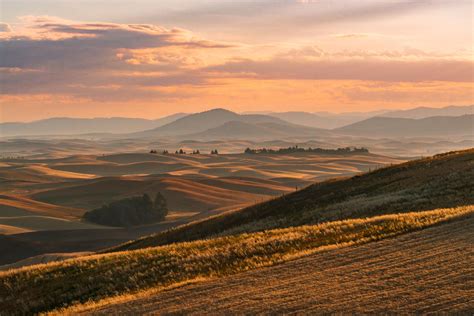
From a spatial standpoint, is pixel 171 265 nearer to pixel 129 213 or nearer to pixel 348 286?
pixel 348 286

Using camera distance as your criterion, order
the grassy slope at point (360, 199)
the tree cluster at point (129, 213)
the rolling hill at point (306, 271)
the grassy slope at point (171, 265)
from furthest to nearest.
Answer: the tree cluster at point (129, 213) → the grassy slope at point (360, 199) → the grassy slope at point (171, 265) → the rolling hill at point (306, 271)

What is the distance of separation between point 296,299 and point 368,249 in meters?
6.87

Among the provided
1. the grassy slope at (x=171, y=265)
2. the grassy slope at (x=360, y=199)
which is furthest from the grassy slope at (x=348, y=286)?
the grassy slope at (x=360, y=199)

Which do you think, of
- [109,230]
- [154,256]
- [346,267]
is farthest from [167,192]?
[346,267]

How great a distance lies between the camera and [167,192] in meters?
153

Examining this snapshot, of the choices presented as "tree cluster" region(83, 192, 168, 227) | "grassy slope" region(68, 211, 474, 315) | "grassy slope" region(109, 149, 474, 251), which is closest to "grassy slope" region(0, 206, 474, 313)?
"grassy slope" region(68, 211, 474, 315)

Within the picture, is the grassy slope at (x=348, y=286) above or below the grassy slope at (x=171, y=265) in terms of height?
above

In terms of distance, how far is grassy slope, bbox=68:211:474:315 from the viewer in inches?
607

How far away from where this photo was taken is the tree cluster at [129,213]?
12126cm

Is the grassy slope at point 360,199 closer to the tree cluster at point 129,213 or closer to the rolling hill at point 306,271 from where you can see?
the rolling hill at point 306,271

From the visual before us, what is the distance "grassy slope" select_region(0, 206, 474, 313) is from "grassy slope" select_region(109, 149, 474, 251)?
11.3 metres

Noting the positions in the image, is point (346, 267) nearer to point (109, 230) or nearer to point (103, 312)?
point (103, 312)

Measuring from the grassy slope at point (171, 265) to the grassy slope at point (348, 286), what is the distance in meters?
2.53

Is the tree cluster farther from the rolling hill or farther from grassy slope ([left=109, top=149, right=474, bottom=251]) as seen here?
the rolling hill
